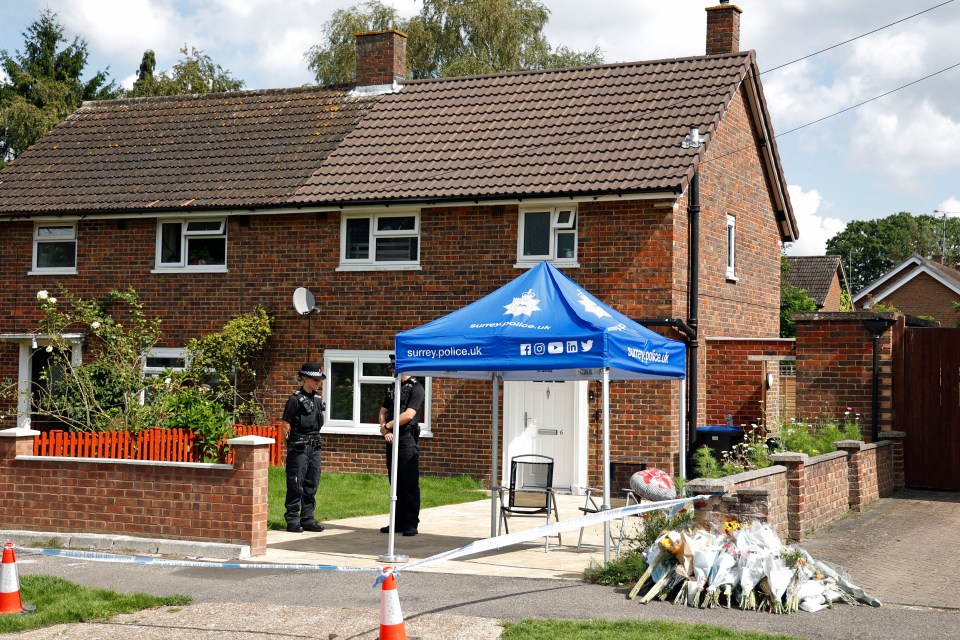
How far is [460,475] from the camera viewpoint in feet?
58.9

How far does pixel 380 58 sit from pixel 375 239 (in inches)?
188

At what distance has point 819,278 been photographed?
5325cm

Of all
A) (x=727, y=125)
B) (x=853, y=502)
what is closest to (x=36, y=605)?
(x=853, y=502)

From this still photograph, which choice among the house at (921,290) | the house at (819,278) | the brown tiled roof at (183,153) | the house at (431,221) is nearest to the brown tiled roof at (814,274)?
the house at (819,278)

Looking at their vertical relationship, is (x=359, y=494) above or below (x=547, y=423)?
below

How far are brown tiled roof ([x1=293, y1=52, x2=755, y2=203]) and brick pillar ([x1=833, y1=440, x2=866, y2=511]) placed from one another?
4591 millimetres

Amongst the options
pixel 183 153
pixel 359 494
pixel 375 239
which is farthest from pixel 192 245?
pixel 359 494

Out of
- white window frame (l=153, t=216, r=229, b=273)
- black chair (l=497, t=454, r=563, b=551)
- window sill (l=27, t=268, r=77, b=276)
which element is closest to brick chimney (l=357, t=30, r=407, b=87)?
white window frame (l=153, t=216, r=229, b=273)

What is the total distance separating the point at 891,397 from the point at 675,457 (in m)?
3.09

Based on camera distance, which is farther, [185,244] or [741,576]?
[185,244]

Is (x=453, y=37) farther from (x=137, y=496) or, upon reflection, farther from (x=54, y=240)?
(x=137, y=496)

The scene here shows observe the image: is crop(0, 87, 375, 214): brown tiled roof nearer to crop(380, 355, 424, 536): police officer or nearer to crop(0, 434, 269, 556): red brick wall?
crop(380, 355, 424, 536): police officer

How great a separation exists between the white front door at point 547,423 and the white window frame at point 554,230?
1.87m

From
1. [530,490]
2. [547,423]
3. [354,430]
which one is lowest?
[530,490]
